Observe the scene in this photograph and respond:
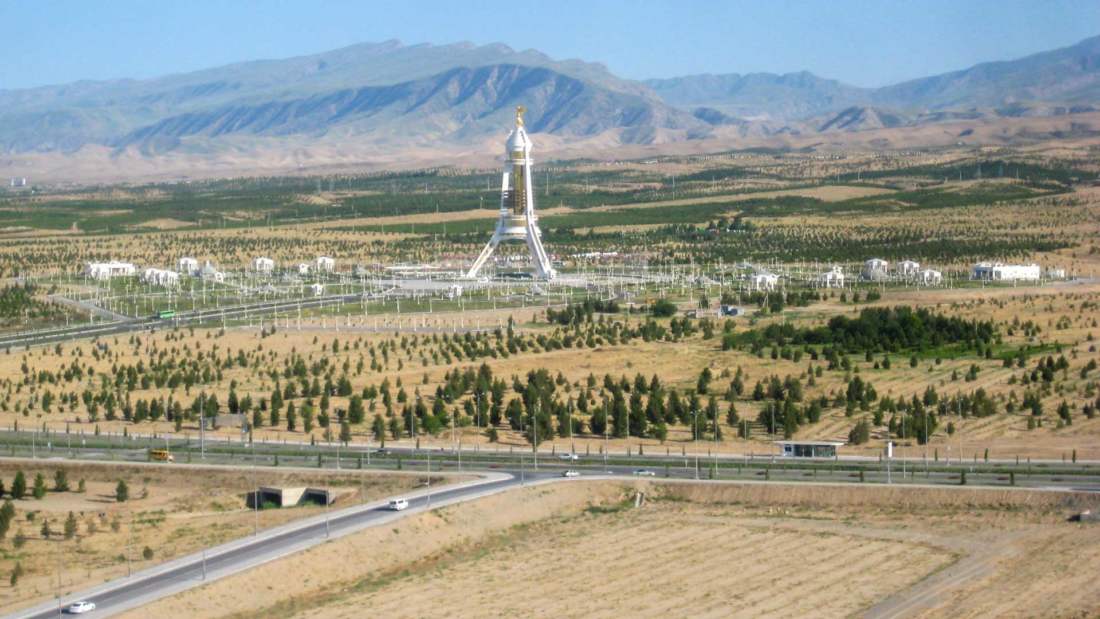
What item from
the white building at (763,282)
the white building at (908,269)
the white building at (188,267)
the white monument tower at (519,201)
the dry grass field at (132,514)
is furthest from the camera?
the white building at (188,267)

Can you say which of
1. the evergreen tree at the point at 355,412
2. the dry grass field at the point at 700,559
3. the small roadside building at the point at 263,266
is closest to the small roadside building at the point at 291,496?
the dry grass field at the point at 700,559

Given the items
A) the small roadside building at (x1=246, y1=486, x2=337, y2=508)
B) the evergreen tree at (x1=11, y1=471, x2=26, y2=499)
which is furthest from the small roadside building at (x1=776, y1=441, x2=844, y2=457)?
the evergreen tree at (x1=11, y1=471, x2=26, y2=499)

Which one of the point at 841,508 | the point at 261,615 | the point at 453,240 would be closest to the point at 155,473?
the point at 261,615

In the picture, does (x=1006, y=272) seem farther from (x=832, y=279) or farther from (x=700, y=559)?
(x=700, y=559)

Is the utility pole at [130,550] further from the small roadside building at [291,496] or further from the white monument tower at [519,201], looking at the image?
the white monument tower at [519,201]

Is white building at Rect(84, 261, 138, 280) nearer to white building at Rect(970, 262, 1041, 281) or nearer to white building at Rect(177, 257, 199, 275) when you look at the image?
white building at Rect(177, 257, 199, 275)

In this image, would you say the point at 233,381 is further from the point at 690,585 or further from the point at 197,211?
the point at 197,211

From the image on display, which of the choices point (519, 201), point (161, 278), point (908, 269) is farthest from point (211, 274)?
point (908, 269)

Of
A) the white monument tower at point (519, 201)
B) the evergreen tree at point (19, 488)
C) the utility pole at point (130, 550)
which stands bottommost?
the utility pole at point (130, 550)
